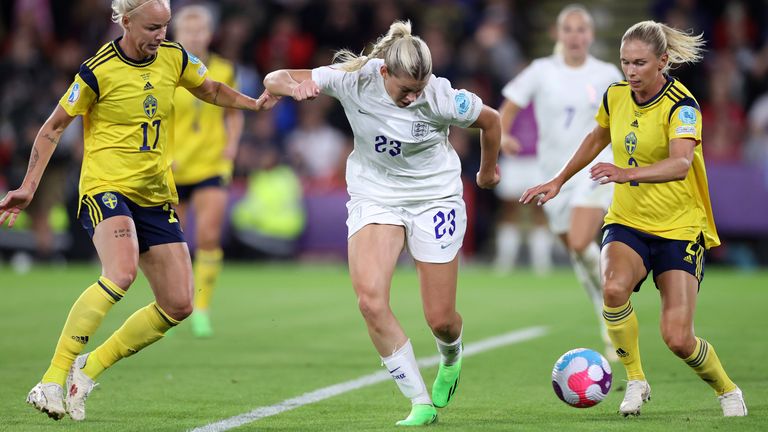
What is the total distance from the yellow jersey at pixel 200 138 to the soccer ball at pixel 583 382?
494cm

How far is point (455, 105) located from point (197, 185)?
472 cm

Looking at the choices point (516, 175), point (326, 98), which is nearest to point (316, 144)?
point (326, 98)

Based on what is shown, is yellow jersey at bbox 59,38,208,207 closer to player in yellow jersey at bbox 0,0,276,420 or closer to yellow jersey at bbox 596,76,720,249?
player in yellow jersey at bbox 0,0,276,420

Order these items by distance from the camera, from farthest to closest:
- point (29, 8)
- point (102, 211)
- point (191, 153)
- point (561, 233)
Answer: point (29, 8)
point (191, 153)
point (561, 233)
point (102, 211)

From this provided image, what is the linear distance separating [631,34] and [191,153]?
16.6 feet

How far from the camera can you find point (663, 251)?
264 inches

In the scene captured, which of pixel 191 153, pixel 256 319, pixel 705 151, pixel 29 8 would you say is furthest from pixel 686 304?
pixel 29 8

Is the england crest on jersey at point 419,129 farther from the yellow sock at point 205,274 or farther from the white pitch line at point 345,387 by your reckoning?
the yellow sock at point 205,274

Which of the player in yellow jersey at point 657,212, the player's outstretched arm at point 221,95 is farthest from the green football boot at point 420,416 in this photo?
the player's outstretched arm at point 221,95

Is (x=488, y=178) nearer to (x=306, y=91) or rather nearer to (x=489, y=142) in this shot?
(x=489, y=142)

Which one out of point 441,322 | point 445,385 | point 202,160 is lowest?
point 202,160

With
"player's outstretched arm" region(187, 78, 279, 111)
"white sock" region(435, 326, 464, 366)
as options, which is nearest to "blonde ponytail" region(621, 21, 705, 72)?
"white sock" region(435, 326, 464, 366)

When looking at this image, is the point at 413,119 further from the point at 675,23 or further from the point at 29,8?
the point at 29,8

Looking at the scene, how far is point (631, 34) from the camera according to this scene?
661cm
